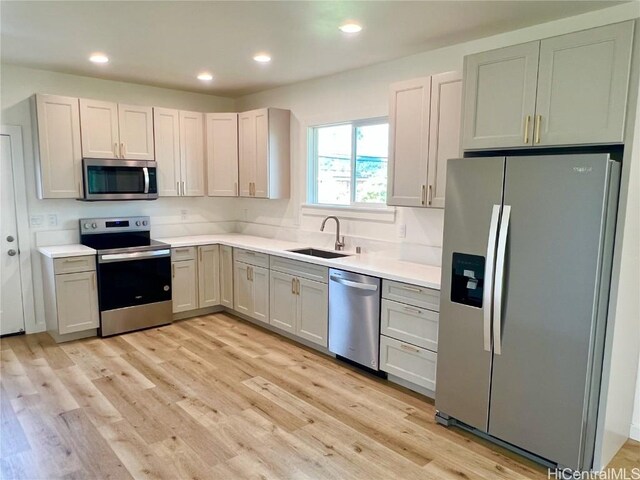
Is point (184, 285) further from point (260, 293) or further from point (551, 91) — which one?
point (551, 91)

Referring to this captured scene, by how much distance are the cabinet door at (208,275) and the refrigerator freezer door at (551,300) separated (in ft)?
11.1

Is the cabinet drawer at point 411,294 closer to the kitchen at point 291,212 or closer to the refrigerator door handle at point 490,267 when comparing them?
the kitchen at point 291,212

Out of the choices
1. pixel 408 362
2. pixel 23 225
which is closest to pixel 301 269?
pixel 408 362

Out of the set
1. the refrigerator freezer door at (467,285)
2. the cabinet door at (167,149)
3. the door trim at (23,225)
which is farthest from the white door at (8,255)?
the refrigerator freezer door at (467,285)

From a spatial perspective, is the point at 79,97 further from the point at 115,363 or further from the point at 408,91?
A: the point at 408,91

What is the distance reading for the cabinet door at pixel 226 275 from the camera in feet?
16.1

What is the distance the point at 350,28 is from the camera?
115 inches

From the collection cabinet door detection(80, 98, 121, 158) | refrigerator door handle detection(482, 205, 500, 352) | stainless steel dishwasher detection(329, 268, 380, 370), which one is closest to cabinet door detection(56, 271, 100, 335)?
cabinet door detection(80, 98, 121, 158)

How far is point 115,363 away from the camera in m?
3.68

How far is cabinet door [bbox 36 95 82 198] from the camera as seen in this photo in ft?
13.3

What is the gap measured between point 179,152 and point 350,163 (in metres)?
2.05

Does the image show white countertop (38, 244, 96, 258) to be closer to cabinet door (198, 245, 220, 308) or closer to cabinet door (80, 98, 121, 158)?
cabinet door (80, 98, 121, 158)

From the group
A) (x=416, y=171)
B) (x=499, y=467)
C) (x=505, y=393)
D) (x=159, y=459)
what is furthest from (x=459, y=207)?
(x=159, y=459)

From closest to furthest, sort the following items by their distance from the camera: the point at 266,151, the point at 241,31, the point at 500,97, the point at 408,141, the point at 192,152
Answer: the point at 500,97 → the point at 241,31 → the point at 408,141 → the point at 266,151 → the point at 192,152
